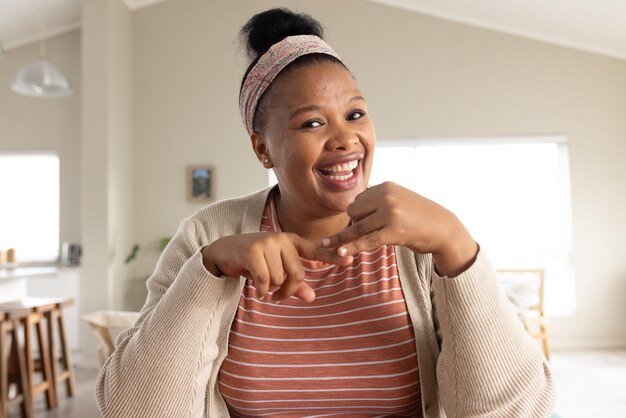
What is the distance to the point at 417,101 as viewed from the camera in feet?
18.5

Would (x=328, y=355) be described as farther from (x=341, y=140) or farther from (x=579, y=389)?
(x=579, y=389)

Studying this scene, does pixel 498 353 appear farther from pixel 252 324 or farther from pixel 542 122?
pixel 542 122

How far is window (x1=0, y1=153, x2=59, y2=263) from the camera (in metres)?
5.80

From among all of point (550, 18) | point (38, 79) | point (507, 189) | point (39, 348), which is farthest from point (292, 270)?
point (550, 18)

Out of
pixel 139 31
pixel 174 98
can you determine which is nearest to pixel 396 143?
pixel 174 98

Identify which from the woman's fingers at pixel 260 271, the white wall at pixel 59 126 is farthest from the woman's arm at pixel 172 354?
the white wall at pixel 59 126

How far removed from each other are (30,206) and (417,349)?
5.89m

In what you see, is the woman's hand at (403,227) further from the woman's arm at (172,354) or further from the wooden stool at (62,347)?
the wooden stool at (62,347)

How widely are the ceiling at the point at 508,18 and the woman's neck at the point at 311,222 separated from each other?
15.7ft

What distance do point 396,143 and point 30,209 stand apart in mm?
4037

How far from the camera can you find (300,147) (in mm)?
1012

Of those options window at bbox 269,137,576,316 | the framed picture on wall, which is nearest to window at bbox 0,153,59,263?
the framed picture on wall

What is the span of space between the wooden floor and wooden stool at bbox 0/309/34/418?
206 mm

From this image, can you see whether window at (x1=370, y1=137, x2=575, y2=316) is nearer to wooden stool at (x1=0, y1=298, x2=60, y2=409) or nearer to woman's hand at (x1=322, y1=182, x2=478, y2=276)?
wooden stool at (x1=0, y1=298, x2=60, y2=409)
